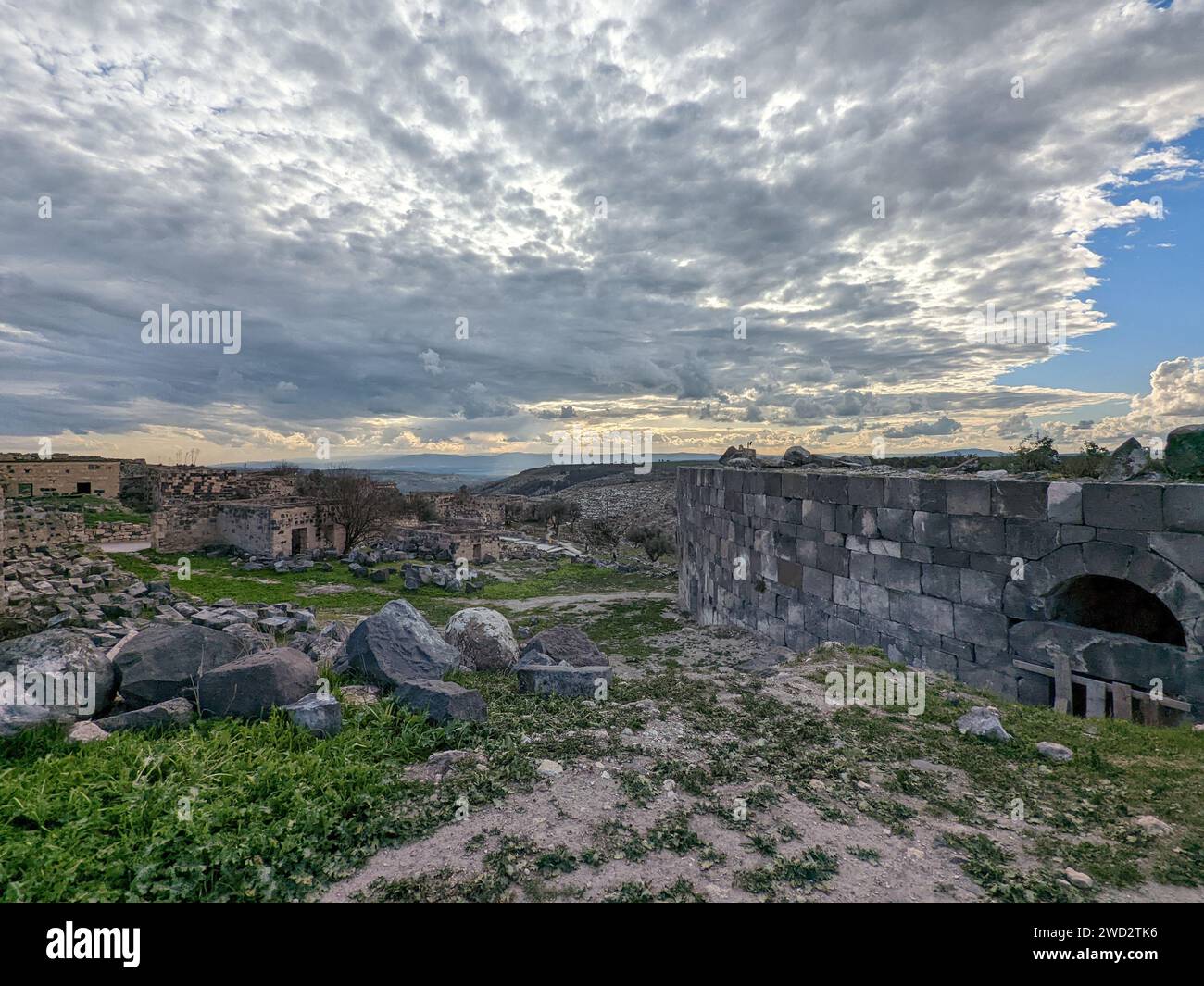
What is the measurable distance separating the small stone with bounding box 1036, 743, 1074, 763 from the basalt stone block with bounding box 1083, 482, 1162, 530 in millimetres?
2424

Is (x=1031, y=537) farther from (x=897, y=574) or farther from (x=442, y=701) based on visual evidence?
(x=442, y=701)

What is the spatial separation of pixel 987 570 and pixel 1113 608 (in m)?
1.45

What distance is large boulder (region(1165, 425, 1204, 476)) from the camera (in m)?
6.01

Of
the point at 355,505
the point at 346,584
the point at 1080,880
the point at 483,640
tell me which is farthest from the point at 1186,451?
the point at 355,505

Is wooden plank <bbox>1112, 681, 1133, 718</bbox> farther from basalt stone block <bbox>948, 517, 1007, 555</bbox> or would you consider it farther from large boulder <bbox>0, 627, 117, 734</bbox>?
large boulder <bbox>0, 627, 117, 734</bbox>

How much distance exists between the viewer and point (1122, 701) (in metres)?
5.57

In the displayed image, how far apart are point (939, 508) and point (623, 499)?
4746cm

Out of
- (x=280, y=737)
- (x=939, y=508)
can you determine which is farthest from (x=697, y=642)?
(x=280, y=737)

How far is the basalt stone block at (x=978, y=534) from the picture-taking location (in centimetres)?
666

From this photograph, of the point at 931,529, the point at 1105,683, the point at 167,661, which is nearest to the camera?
the point at 167,661

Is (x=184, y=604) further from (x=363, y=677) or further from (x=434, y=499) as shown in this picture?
(x=434, y=499)

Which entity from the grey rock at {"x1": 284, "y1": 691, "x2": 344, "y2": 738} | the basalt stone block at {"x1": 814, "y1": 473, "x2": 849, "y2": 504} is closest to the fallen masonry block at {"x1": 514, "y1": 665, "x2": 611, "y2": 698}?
the grey rock at {"x1": 284, "y1": 691, "x2": 344, "y2": 738}

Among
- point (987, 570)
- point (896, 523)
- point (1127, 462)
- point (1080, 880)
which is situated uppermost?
point (1127, 462)
